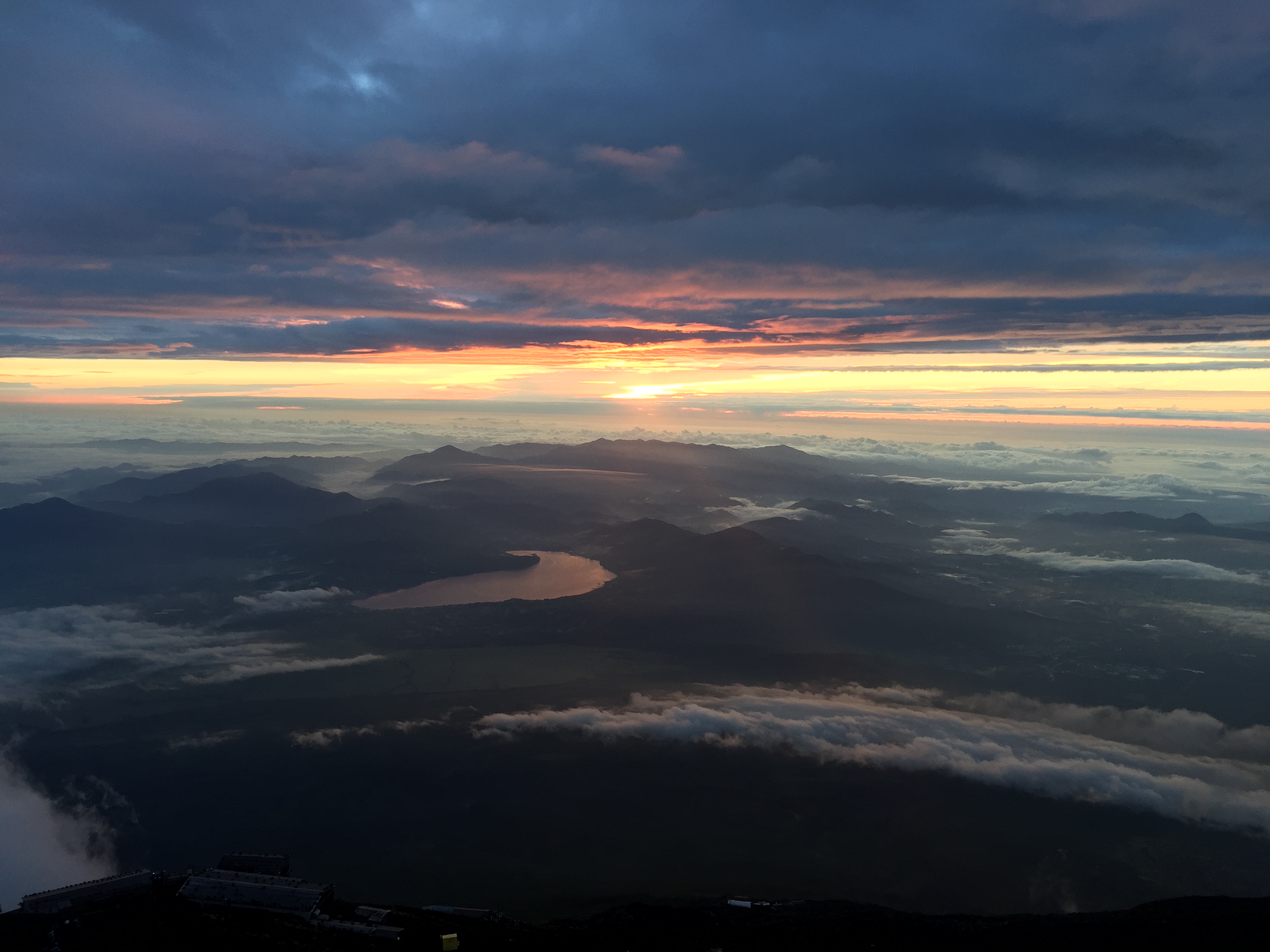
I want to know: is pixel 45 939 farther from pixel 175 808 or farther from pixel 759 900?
pixel 759 900

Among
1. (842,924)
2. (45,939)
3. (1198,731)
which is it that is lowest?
(1198,731)

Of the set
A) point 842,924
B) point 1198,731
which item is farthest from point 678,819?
point 1198,731

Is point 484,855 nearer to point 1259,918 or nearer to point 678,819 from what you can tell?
point 678,819

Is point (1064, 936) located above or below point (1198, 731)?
above

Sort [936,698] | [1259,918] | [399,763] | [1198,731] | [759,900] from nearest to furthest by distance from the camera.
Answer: [1259,918] → [759,900] → [399,763] → [1198,731] → [936,698]

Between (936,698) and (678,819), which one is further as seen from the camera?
(936,698)

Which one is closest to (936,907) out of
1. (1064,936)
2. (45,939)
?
(1064,936)

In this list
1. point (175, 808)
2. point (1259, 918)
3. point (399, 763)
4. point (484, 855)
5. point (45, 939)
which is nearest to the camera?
point (45, 939)
